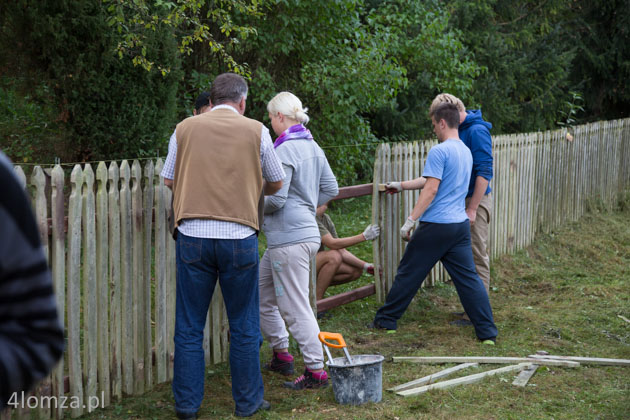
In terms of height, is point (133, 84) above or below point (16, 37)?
below

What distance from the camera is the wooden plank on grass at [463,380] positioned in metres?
4.71

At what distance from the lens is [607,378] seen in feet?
16.6

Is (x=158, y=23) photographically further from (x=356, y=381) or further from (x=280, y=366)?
(x=356, y=381)

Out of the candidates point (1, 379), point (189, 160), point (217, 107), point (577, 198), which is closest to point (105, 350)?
point (189, 160)

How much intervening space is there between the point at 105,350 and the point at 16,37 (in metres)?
4.71

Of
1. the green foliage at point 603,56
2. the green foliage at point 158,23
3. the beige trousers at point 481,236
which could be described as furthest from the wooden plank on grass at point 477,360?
the green foliage at point 603,56

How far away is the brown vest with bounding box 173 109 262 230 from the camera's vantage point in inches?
159

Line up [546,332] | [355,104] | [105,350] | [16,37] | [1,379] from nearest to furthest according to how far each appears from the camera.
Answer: [1,379]
[105,350]
[546,332]
[16,37]
[355,104]

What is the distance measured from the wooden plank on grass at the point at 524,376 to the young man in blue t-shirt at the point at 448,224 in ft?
2.46

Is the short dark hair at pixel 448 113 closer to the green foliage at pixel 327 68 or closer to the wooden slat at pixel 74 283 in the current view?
the wooden slat at pixel 74 283

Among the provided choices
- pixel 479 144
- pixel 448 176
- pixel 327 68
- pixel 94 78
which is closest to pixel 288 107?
pixel 448 176

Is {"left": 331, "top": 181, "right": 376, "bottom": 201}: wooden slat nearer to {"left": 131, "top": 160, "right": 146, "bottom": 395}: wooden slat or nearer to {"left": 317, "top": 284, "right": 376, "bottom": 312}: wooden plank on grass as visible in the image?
{"left": 317, "top": 284, "right": 376, "bottom": 312}: wooden plank on grass

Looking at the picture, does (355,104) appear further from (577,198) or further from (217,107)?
(217,107)

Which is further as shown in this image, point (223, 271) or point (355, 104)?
point (355, 104)
